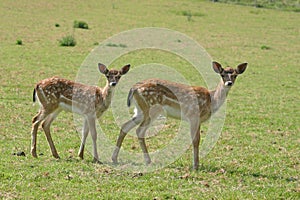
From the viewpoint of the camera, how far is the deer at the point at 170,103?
9.47m

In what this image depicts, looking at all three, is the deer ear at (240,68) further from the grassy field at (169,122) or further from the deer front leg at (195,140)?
the grassy field at (169,122)

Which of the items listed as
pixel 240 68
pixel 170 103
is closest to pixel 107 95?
pixel 170 103

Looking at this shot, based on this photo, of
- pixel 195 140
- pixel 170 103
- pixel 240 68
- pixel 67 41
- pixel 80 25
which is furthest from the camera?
pixel 80 25

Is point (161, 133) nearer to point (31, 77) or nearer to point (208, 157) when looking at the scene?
point (208, 157)

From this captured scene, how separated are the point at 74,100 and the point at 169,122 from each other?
4364 mm

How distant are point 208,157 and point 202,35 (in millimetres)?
22721

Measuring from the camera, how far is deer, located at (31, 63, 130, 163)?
9.55 meters

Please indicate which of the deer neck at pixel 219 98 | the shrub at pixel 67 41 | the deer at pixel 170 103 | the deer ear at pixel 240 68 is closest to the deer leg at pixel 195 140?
the deer at pixel 170 103

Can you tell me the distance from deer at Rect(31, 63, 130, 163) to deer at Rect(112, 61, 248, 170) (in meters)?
0.44

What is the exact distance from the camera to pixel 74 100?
9.66 metres

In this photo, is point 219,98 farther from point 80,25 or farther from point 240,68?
point 80,25

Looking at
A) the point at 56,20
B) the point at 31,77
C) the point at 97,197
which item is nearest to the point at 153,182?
the point at 97,197

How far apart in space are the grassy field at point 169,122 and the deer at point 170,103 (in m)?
0.76

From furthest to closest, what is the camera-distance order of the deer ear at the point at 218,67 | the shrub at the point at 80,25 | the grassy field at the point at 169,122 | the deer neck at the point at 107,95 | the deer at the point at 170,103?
the shrub at the point at 80,25, the deer ear at the point at 218,67, the deer neck at the point at 107,95, the deer at the point at 170,103, the grassy field at the point at 169,122
